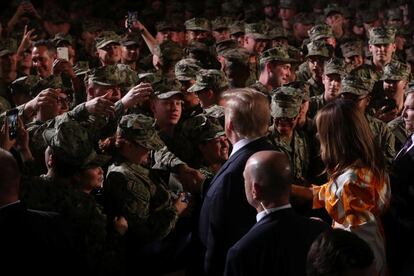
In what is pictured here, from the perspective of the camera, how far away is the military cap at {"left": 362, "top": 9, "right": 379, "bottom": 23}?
47.5ft

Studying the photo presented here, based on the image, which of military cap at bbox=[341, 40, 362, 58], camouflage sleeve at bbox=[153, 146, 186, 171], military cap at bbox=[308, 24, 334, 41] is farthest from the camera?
military cap at bbox=[308, 24, 334, 41]

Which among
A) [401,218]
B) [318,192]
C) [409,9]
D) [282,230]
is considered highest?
[282,230]

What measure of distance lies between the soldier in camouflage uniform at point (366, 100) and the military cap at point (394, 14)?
6.23 meters

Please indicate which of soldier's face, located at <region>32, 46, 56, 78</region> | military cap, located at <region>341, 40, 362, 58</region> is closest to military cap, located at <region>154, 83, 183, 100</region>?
soldier's face, located at <region>32, 46, 56, 78</region>

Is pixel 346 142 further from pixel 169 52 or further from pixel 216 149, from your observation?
pixel 169 52

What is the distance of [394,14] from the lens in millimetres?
14578

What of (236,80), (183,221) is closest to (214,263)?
(183,221)

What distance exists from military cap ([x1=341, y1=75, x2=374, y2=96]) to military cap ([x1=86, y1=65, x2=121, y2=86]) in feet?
6.76

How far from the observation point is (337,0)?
1627 centimetres

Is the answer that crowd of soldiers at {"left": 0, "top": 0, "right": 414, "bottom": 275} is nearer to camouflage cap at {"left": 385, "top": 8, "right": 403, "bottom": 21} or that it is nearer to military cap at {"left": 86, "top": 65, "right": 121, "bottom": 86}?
military cap at {"left": 86, "top": 65, "right": 121, "bottom": 86}

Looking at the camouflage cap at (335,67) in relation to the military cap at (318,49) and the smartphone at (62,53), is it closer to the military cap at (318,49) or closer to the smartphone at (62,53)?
the military cap at (318,49)

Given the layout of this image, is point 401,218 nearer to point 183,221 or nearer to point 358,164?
point 358,164

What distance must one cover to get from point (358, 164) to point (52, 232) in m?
1.72

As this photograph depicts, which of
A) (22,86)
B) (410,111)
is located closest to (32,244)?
(410,111)
